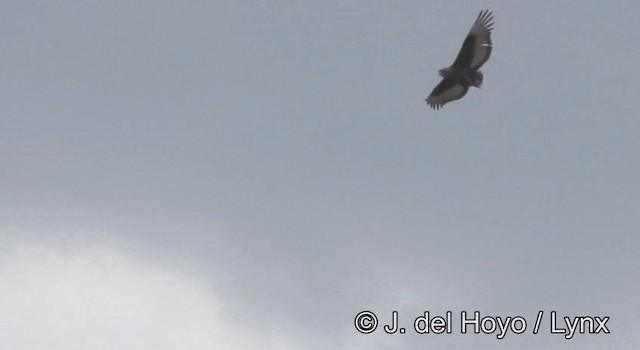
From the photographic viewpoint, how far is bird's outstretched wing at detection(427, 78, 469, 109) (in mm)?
97000

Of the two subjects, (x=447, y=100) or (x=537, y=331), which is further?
(x=447, y=100)

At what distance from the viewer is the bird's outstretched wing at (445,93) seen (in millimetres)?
97000

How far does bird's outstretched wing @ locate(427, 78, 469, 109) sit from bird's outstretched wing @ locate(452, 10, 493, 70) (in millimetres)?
1622

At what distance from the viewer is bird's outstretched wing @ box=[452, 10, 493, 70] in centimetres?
9525

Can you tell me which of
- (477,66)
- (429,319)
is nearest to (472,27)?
(477,66)

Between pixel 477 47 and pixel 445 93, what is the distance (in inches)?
173

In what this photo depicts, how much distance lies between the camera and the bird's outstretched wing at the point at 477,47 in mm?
95250

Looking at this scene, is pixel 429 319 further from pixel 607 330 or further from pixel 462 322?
pixel 607 330

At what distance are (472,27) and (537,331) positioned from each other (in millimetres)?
18801

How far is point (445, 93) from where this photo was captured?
3880 inches

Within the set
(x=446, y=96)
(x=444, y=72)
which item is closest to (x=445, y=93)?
(x=446, y=96)

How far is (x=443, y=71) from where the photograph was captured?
96.7 meters

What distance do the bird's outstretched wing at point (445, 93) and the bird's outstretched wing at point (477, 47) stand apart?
162cm

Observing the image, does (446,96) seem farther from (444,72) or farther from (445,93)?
(444,72)
